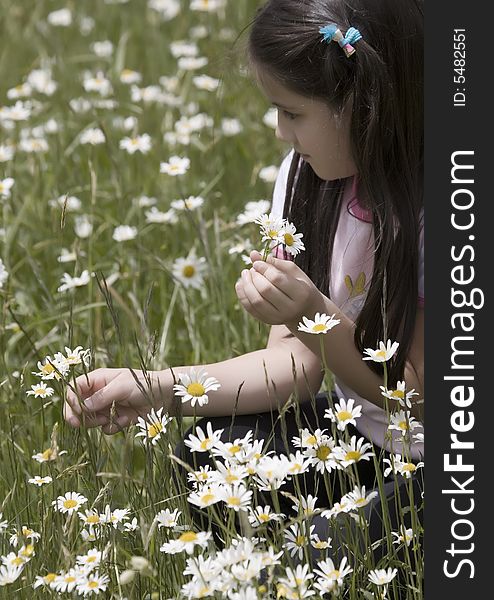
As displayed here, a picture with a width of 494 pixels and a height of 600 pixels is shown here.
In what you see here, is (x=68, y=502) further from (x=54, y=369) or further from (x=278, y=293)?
(x=278, y=293)

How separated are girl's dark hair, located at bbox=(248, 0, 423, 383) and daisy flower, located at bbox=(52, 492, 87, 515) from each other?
0.44 metres

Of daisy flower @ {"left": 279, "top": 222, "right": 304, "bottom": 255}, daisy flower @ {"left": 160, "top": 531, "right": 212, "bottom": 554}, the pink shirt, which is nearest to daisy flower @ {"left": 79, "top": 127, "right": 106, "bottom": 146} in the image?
the pink shirt

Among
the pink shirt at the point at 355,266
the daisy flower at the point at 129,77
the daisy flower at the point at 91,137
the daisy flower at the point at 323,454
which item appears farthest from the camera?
the daisy flower at the point at 129,77

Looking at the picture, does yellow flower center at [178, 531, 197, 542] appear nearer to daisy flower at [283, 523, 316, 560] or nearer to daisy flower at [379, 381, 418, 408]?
daisy flower at [283, 523, 316, 560]

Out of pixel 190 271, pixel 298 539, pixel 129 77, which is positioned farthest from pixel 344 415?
pixel 129 77

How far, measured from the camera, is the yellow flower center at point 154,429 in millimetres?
1521

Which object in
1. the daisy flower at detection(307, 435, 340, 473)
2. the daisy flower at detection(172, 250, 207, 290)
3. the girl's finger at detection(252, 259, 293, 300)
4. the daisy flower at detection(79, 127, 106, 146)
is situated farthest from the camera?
the daisy flower at detection(79, 127, 106, 146)

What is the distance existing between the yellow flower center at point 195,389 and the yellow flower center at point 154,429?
0.06 meters

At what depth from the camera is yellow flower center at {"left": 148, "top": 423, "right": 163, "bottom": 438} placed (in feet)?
4.99

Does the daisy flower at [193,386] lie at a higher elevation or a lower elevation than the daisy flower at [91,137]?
lower

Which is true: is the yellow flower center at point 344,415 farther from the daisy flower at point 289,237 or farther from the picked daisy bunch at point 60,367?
the picked daisy bunch at point 60,367

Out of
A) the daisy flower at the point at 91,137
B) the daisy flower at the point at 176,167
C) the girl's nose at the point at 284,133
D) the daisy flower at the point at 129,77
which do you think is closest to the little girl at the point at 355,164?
the girl's nose at the point at 284,133

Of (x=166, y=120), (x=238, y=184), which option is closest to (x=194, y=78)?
(x=166, y=120)

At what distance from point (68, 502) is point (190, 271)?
2.71 feet
